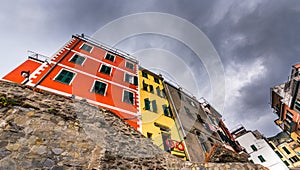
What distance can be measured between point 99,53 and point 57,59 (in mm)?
6108

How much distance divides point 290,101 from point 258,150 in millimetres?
10726

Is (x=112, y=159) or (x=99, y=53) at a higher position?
(x=99, y=53)

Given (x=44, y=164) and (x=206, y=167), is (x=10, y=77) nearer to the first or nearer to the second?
(x=44, y=164)

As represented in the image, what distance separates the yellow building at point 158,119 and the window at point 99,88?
14.0 ft

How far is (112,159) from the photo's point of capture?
17.0ft

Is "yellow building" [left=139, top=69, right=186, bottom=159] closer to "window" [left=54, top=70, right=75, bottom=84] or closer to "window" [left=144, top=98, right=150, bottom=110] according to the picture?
"window" [left=144, top=98, right=150, bottom=110]

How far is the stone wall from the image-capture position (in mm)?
4254

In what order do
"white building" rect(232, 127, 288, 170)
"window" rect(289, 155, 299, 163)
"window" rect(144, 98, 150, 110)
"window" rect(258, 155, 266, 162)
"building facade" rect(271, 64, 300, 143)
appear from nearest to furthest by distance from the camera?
"window" rect(144, 98, 150, 110), "building facade" rect(271, 64, 300, 143), "white building" rect(232, 127, 288, 170), "window" rect(258, 155, 266, 162), "window" rect(289, 155, 299, 163)

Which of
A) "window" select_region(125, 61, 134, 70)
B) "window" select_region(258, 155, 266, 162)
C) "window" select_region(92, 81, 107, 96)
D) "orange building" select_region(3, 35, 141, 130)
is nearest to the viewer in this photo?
"orange building" select_region(3, 35, 141, 130)

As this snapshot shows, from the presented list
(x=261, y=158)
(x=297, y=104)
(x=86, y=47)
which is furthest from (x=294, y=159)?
(x=86, y=47)

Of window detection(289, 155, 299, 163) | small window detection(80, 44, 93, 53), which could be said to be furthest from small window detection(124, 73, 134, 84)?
A: window detection(289, 155, 299, 163)

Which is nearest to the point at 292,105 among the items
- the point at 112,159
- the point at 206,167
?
the point at 206,167

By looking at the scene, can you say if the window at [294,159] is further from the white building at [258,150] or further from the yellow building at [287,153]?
the white building at [258,150]

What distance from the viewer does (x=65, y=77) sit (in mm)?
12922
